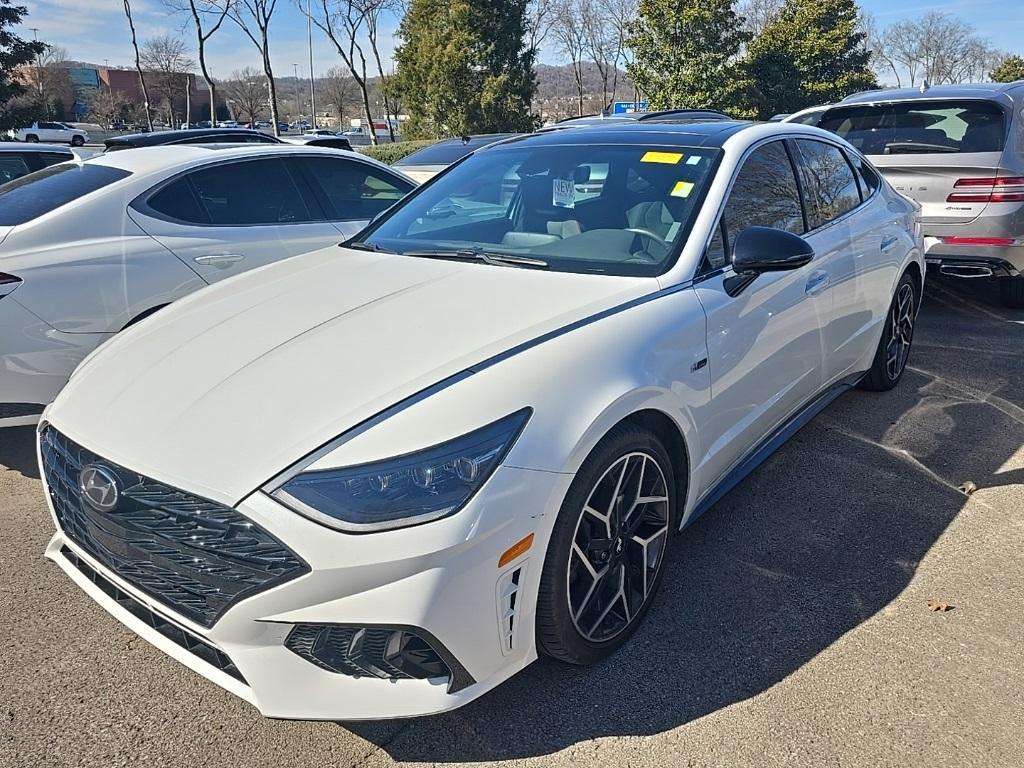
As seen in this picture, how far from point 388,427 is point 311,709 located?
70cm

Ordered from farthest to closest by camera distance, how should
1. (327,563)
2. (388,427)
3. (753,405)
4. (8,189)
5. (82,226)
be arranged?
(8,189), (82,226), (753,405), (388,427), (327,563)

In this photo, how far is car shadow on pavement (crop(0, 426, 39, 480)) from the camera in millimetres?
4145

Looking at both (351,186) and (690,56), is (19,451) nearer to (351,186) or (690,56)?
(351,186)

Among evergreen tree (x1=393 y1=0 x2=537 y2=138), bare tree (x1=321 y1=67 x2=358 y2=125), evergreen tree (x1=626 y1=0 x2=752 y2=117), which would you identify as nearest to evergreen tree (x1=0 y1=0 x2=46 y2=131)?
evergreen tree (x1=393 y1=0 x2=537 y2=138)

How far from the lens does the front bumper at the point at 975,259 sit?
6.10m

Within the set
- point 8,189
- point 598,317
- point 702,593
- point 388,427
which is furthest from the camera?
point 8,189

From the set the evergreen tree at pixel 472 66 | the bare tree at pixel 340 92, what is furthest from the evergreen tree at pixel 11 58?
the bare tree at pixel 340 92

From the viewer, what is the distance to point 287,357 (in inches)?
94.7

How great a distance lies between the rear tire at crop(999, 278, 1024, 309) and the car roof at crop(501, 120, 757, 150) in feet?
13.6

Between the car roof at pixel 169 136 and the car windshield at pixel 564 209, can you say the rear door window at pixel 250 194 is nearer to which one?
the car windshield at pixel 564 209

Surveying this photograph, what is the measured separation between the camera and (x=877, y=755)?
86.0 inches

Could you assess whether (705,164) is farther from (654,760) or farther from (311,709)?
(311,709)

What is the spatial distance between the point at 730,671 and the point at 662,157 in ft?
6.49

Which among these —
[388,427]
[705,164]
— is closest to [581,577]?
[388,427]
